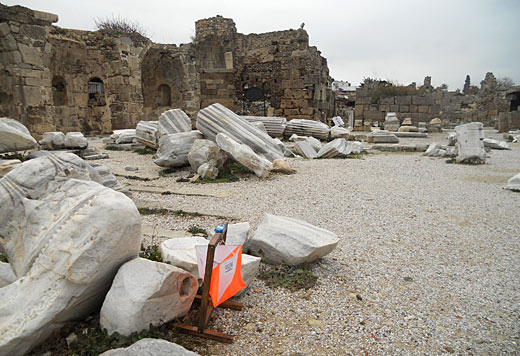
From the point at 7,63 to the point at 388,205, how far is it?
1118 cm

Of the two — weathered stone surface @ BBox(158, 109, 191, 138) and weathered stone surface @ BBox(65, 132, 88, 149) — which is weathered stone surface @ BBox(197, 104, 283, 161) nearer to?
weathered stone surface @ BBox(158, 109, 191, 138)

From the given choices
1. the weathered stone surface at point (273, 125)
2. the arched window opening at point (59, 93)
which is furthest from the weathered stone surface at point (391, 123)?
the arched window opening at point (59, 93)

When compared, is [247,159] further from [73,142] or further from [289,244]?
[73,142]

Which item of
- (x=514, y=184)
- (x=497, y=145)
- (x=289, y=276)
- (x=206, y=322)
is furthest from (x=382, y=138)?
(x=206, y=322)

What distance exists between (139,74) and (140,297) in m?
13.6

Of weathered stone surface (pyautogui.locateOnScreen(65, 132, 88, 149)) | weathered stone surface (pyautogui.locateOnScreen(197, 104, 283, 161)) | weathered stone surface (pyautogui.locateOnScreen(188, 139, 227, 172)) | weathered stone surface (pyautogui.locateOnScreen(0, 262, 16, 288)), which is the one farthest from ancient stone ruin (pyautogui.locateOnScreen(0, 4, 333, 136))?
weathered stone surface (pyautogui.locateOnScreen(0, 262, 16, 288))

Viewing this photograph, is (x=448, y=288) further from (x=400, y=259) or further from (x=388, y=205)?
(x=388, y=205)

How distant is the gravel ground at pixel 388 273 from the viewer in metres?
1.89

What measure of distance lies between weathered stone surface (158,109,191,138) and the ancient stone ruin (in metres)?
5.29

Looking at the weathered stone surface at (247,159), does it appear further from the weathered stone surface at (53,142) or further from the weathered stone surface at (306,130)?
the weathered stone surface at (306,130)

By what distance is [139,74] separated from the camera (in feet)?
44.5

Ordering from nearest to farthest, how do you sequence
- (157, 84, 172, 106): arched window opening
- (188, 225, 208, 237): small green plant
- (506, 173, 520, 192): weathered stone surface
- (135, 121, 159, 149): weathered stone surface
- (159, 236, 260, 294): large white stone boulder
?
(159, 236, 260, 294): large white stone boulder → (188, 225, 208, 237): small green plant → (506, 173, 520, 192): weathered stone surface → (135, 121, 159, 149): weathered stone surface → (157, 84, 172, 106): arched window opening

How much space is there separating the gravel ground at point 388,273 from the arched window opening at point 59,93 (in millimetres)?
9845

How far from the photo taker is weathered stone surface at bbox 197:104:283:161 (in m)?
6.64
